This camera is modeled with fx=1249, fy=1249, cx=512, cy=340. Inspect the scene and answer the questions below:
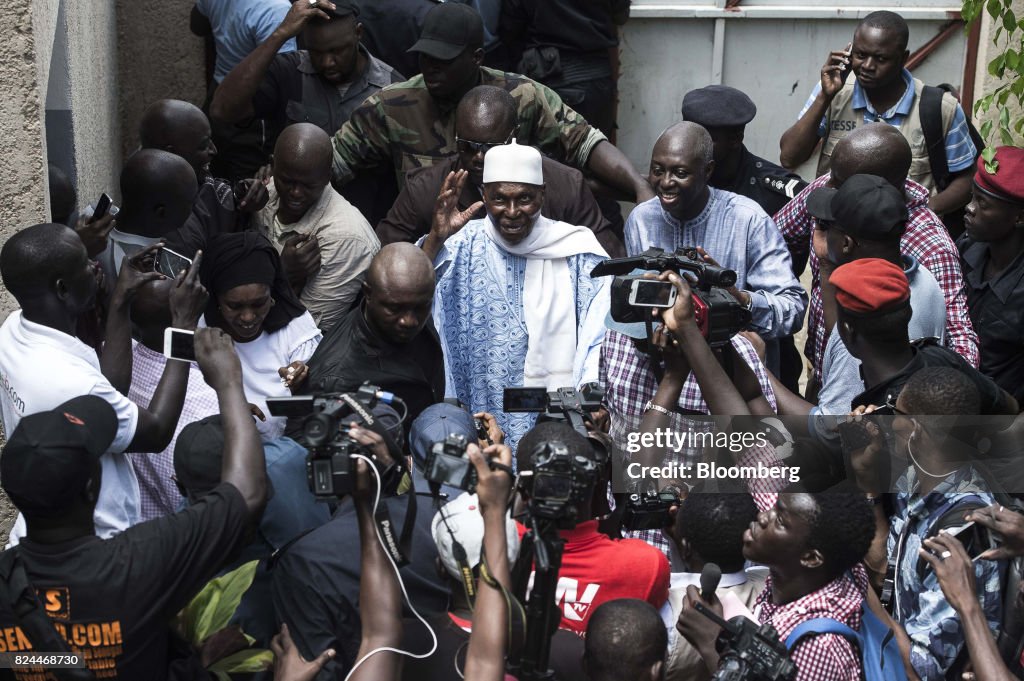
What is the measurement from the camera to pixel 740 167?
568cm

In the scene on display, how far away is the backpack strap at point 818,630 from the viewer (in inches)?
122

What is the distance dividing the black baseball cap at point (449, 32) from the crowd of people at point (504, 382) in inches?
0.7

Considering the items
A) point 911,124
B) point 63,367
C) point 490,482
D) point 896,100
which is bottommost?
point 490,482

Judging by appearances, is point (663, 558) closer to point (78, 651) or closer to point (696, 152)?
point (78, 651)

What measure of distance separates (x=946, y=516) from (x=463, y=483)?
1435 mm

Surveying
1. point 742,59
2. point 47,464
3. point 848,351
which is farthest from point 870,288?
point 742,59

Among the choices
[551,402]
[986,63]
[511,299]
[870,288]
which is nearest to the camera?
[551,402]

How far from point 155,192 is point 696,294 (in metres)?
1.97

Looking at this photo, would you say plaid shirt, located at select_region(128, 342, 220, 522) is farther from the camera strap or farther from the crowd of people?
the camera strap

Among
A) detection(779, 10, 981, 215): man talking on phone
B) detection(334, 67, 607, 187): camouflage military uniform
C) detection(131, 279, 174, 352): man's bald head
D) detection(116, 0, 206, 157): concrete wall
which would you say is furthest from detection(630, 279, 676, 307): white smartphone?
detection(116, 0, 206, 157): concrete wall

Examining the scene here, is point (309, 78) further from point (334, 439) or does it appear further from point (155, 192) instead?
point (334, 439)

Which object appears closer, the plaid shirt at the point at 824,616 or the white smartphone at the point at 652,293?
the plaid shirt at the point at 824,616

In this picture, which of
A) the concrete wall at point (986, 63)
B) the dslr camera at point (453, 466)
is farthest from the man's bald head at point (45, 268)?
the concrete wall at point (986, 63)

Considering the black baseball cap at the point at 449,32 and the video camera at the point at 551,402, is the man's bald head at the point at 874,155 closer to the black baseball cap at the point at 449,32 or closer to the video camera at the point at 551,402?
the black baseball cap at the point at 449,32
